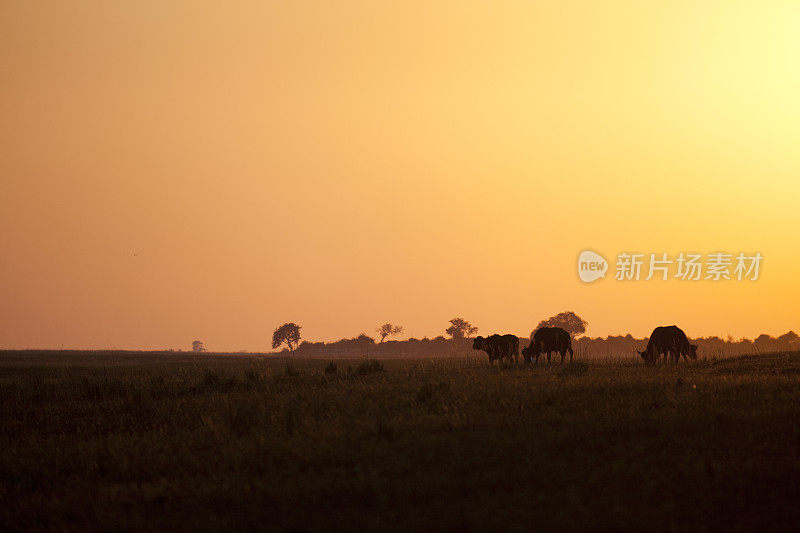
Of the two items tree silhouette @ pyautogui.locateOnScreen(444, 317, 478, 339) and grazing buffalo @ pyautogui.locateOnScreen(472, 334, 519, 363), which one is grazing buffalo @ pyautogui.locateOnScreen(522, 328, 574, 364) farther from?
tree silhouette @ pyautogui.locateOnScreen(444, 317, 478, 339)

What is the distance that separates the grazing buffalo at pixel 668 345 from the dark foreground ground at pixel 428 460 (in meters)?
13.7

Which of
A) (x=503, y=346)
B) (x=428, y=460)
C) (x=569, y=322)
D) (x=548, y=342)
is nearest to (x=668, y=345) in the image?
(x=548, y=342)

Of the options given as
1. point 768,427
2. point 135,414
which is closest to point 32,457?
point 135,414

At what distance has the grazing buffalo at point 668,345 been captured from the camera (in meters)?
34.8

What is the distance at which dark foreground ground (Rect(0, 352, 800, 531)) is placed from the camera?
10180 millimetres

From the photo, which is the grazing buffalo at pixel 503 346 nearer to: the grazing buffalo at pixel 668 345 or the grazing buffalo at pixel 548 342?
the grazing buffalo at pixel 548 342

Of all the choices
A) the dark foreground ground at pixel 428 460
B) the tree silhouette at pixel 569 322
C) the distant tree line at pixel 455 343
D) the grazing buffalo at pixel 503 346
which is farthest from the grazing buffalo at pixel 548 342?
the tree silhouette at pixel 569 322

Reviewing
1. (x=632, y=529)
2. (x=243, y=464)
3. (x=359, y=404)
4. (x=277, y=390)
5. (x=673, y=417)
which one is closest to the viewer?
(x=632, y=529)

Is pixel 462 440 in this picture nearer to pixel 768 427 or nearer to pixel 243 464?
pixel 243 464

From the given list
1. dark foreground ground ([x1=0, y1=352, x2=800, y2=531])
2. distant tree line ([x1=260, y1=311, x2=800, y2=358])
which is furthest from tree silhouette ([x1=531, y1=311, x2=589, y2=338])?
dark foreground ground ([x1=0, y1=352, x2=800, y2=531])

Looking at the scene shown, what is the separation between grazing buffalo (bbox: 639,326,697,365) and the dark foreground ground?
13688 mm

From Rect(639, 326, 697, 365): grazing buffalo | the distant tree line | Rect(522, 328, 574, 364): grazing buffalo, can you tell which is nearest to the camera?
Rect(639, 326, 697, 365): grazing buffalo

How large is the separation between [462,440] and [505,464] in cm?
169

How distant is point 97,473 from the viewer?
46.0ft
